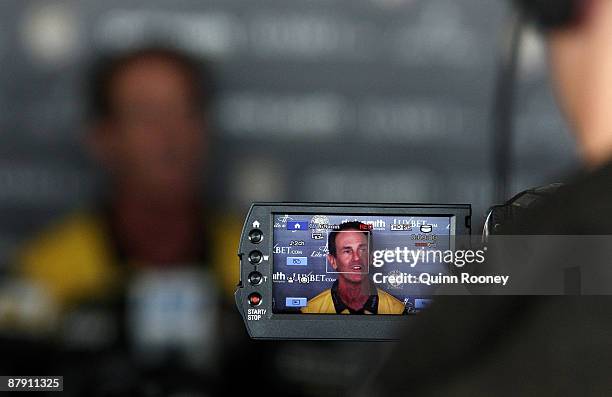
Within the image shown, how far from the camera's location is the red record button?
4.70ft

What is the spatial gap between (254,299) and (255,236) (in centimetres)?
13

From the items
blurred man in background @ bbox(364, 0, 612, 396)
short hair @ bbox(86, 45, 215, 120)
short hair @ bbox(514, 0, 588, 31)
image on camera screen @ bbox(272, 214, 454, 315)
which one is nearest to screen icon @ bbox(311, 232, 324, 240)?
image on camera screen @ bbox(272, 214, 454, 315)

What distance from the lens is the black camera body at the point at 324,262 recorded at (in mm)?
1396

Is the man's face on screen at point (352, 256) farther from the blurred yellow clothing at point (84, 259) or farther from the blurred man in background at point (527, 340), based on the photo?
the blurred man in background at point (527, 340)

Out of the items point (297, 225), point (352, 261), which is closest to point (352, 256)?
point (352, 261)

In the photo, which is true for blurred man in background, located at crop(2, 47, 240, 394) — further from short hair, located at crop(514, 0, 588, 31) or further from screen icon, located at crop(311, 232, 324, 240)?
short hair, located at crop(514, 0, 588, 31)

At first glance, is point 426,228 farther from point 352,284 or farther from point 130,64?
point 130,64

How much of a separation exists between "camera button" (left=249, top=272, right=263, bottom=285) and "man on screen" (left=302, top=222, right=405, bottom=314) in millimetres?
109

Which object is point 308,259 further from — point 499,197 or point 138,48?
point 138,48

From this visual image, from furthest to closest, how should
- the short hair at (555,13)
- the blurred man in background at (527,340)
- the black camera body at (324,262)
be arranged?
the black camera body at (324,262), the short hair at (555,13), the blurred man in background at (527,340)

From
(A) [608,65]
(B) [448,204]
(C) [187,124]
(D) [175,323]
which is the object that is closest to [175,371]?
(D) [175,323]

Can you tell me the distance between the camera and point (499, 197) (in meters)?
1.38

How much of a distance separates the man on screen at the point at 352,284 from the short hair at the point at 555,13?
50cm

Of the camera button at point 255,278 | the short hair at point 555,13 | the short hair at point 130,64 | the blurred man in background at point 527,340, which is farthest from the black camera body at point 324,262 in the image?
the blurred man in background at point 527,340
